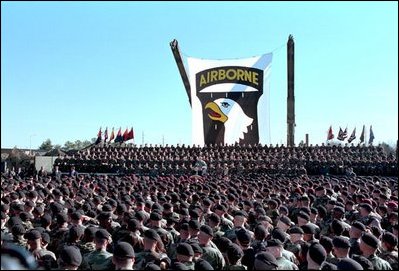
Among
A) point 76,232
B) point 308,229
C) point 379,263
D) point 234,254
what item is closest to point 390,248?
point 379,263

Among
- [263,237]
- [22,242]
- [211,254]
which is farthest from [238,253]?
[22,242]

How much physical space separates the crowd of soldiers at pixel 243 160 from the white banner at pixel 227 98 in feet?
10.9

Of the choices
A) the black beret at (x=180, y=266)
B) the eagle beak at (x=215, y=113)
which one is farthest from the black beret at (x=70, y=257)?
the eagle beak at (x=215, y=113)

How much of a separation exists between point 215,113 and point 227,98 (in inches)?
64.8

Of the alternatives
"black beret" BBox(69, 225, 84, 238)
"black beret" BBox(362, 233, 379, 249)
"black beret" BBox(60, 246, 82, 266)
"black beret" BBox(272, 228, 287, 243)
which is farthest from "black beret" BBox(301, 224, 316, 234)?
"black beret" BBox(60, 246, 82, 266)

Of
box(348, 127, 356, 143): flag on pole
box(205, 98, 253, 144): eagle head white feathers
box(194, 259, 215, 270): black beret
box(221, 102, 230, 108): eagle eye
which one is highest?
box(221, 102, 230, 108): eagle eye

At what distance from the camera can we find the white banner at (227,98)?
3856 centimetres

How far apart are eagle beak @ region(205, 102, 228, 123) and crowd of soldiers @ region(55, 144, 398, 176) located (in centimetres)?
365

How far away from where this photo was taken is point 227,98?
1551 inches

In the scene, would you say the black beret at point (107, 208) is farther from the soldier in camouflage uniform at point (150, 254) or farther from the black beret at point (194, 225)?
the soldier in camouflage uniform at point (150, 254)

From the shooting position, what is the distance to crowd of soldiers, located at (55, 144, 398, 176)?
2969cm

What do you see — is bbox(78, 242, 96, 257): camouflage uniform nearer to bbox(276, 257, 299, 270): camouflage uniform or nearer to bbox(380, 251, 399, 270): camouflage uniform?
bbox(276, 257, 299, 270): camouflage uniform

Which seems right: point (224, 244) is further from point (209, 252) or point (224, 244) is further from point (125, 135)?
point (125, 135)

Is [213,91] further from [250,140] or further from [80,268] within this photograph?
[80,268]
